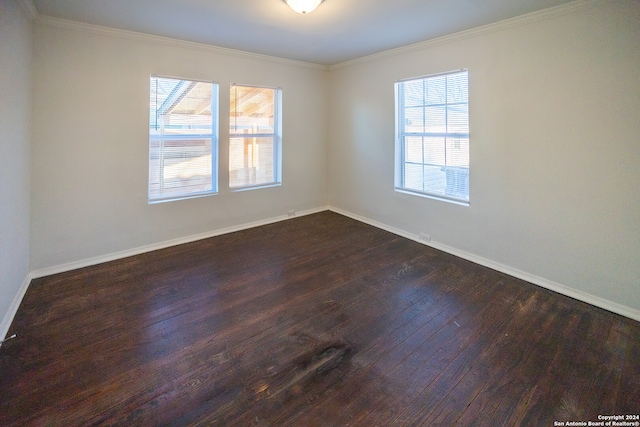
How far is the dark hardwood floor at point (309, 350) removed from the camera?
1.66m

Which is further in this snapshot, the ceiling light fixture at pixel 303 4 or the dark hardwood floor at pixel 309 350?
the ceiling light fixture at pixel 303 4

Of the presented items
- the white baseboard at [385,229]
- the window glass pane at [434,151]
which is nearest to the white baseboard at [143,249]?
the white baseboard at [385,229]

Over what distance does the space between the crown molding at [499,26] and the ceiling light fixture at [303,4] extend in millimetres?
1757

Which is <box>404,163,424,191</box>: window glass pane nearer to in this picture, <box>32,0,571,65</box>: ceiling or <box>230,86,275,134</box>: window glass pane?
<box>32,0,571,65</box>: ceiling

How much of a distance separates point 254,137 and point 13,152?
276 centimetres

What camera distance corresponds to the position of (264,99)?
188 inches

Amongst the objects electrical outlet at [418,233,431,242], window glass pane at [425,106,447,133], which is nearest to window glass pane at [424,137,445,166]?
window glass pane at [425,106,447,133]

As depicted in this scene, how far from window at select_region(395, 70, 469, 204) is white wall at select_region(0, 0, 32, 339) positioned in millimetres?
3944

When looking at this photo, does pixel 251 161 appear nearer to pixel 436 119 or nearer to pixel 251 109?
pixel 251 109

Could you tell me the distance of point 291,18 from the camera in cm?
303

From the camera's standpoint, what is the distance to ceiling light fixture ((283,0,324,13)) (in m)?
2.52

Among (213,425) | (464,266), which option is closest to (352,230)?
(464,266)

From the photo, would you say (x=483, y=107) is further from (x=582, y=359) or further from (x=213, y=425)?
(x=213, y=425)

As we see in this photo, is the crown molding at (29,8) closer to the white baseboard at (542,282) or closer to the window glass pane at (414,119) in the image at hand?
the window glass pane at (414,119)
